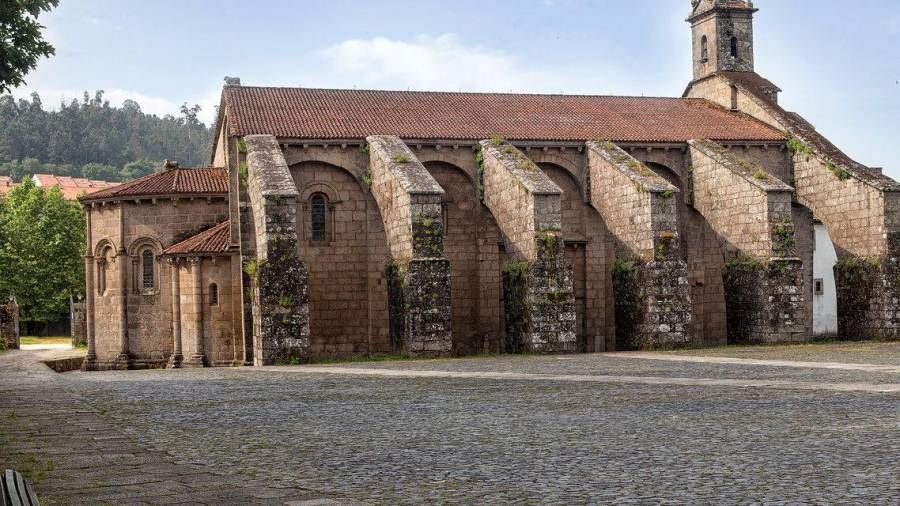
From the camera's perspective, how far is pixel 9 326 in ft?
158

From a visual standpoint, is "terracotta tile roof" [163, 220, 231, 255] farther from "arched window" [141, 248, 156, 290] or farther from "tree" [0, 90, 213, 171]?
"tree" [0, 90, 213, 171]

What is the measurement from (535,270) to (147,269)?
13.9m

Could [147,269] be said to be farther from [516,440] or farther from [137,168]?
[137,168]

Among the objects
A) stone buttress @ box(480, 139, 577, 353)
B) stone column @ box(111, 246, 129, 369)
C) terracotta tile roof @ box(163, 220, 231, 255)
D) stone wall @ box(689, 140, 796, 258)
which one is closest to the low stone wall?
stone column @ box(111, 246, 129, 369)

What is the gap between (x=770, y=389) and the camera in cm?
1669

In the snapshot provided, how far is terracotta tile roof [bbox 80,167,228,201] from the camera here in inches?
1426

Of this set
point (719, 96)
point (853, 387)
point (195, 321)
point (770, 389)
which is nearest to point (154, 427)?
point (770, 389)

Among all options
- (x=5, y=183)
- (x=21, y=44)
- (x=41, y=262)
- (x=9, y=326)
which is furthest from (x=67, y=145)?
(x=21, y=44)

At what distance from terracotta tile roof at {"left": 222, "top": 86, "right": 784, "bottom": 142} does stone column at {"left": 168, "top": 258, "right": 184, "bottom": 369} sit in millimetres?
5007

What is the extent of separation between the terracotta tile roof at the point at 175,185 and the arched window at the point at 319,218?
11.9ft

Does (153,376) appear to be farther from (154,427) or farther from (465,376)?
(154,427)

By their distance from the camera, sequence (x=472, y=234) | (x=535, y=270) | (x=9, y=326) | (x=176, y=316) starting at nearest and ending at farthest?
(x=535, y=270) < (x=176, y=316) < (x=472, y=234) < (x=9, y=326)

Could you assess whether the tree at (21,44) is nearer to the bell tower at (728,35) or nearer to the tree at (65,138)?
the bell tower at (728,35)

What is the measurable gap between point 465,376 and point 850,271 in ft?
64.7
